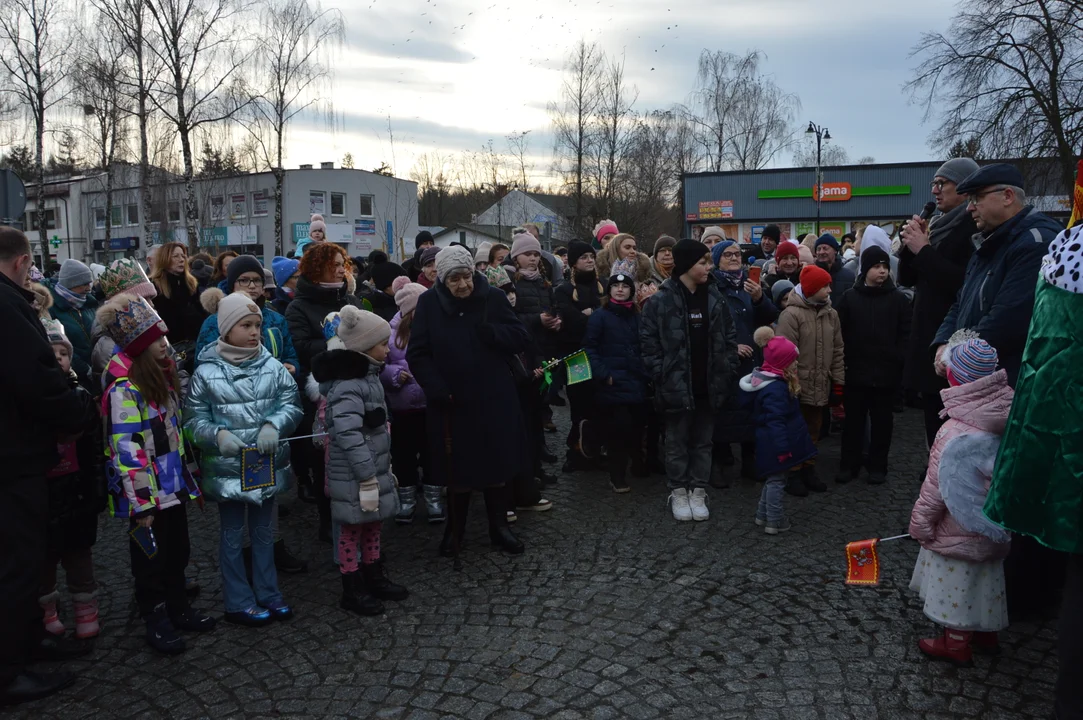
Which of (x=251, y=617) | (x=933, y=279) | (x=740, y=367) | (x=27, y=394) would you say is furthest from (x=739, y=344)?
(x=27, y=394)

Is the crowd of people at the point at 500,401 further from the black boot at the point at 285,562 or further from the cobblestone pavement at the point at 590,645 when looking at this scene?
the cobblestone pavement at the point at 590,645

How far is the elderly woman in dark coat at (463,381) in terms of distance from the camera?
534 cm

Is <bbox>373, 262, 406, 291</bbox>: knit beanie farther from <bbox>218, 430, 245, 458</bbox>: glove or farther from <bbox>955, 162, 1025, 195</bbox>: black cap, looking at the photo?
<bbox>955, 162, 1025, 195</bbox>: black cap

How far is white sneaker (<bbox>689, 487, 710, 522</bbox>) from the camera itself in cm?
614

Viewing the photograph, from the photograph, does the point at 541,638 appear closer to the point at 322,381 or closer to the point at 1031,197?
the point at 322,381

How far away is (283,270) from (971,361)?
5.68 m

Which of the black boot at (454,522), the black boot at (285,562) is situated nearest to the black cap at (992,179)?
the black boot at (454,522)

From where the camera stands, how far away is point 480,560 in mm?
5457

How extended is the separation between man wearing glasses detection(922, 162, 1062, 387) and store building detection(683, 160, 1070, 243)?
43.7 m

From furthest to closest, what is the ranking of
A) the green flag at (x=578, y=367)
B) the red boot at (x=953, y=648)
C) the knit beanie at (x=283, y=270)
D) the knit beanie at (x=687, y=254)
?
the knit beanie at (x=283, y=270), the green flag at (x=578, y=367), the knit beanie at (x=687, y=254), the red boot at (x=953, y=648)

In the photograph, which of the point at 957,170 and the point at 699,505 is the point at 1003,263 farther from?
the point at 699,505

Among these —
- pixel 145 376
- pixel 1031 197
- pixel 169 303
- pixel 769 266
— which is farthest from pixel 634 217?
pixel 145 376

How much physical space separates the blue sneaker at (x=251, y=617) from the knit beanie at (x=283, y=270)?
3.38 metres

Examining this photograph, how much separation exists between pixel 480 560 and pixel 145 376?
2.48 m
